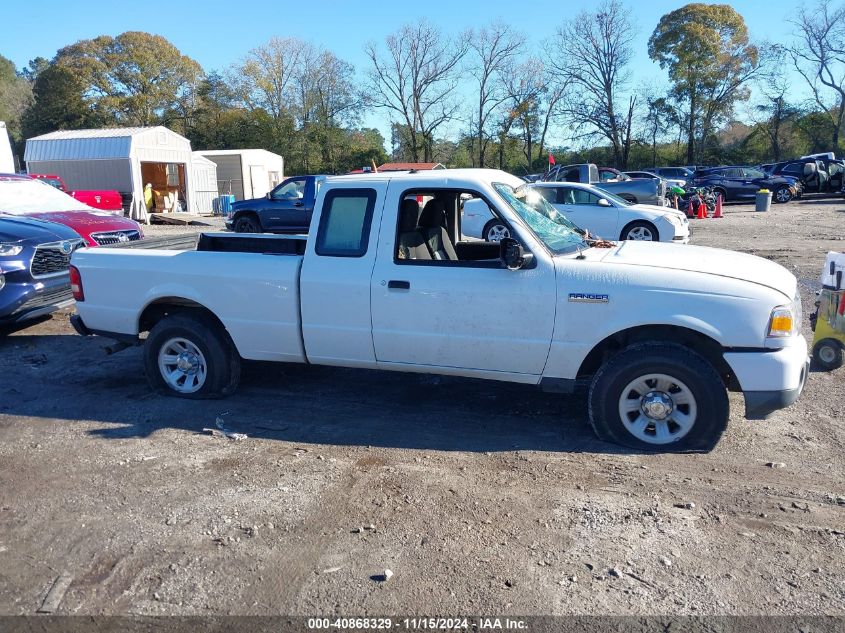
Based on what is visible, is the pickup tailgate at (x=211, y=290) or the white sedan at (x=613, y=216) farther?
the white sedan at (x=613, y=216)

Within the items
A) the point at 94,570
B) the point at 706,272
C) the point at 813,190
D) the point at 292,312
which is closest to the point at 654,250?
the point at 706,272

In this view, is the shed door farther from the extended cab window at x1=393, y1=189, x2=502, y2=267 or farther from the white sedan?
the extended cab window at x1=393, y1=189, x2=502, y2=267

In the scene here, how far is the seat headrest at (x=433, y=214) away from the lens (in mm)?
5581

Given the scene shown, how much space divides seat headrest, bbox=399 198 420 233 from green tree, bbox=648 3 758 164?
48430 mm

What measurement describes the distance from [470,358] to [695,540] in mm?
1957

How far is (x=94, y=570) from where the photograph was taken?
136 inches

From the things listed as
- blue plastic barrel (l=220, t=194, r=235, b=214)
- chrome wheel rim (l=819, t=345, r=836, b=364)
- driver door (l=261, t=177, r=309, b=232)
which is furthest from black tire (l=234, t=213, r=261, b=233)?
chrome wheel rim (l=819, t=345, r=836, b=364)

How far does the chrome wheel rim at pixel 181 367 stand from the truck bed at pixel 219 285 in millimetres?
375

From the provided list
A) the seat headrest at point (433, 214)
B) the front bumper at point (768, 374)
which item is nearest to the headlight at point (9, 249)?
the seat headrest at point (433, 214)

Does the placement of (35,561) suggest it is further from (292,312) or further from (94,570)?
(292,312)

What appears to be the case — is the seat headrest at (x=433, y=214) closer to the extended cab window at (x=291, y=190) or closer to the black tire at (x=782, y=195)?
the extended cab window at (x=291, y=190)

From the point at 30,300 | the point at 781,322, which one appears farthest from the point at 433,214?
the point at 30,300

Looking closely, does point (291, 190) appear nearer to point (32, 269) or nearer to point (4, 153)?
point (4, 153)

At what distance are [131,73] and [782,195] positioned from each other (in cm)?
4499
